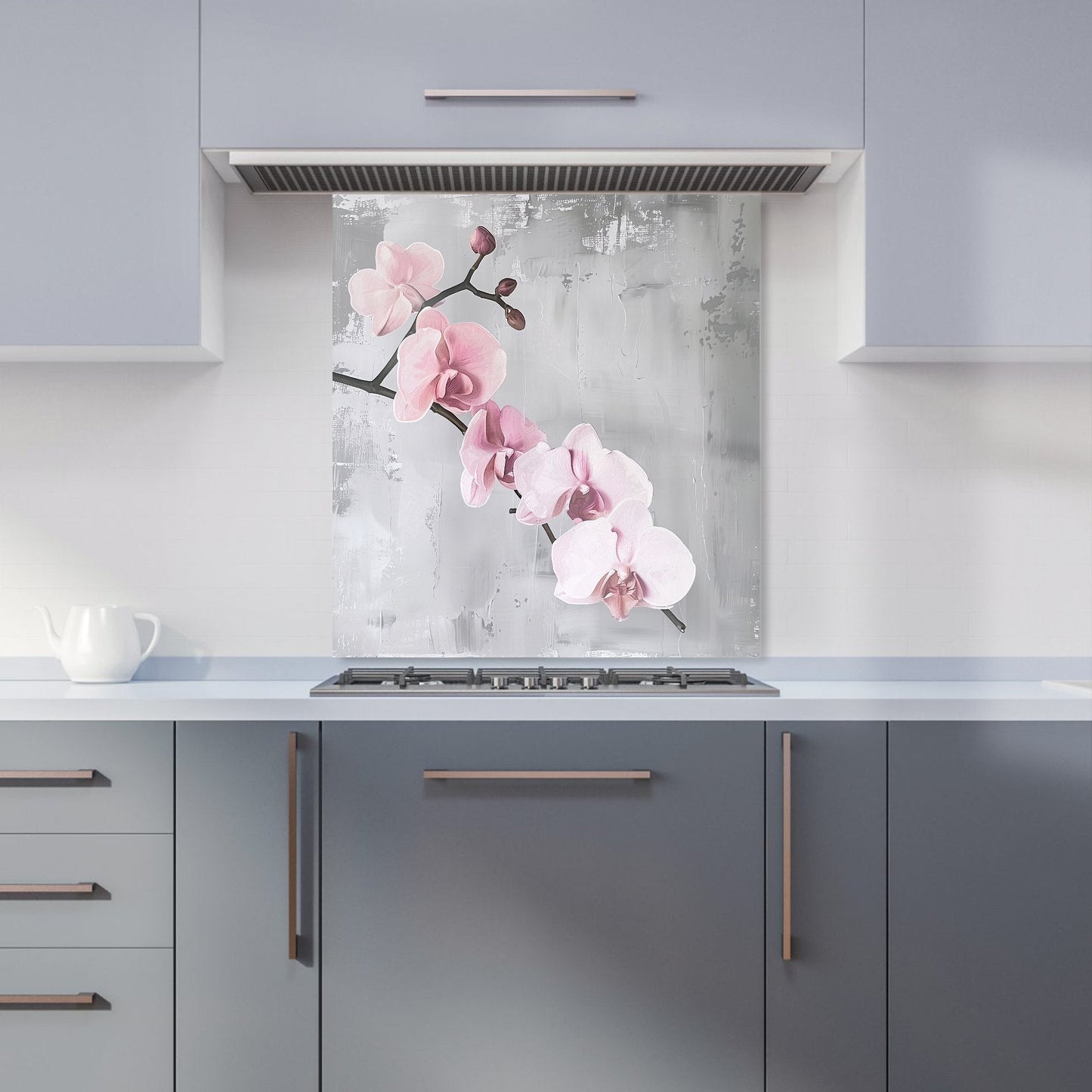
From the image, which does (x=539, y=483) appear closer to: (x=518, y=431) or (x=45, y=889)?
(x=518, y=431)

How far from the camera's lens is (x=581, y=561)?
2289 mm

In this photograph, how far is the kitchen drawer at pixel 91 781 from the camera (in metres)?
1.83

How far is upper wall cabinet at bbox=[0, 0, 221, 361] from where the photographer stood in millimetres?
1975

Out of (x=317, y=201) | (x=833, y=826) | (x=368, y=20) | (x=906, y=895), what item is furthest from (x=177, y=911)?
(x=368, y=20)

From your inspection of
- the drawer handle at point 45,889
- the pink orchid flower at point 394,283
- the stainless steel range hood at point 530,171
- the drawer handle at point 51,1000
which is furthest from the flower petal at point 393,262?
the drawer handle at point 51,1000

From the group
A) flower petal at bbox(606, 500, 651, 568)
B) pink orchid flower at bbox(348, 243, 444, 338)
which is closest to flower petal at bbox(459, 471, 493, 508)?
flower petal at bbox(606, 500, 651, 568)

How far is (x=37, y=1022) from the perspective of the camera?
182 cm

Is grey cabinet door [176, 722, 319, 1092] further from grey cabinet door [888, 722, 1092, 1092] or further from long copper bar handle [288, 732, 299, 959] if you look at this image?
grey cabinet door [888, 722, 1092, 1092]

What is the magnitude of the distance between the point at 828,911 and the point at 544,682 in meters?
0.71

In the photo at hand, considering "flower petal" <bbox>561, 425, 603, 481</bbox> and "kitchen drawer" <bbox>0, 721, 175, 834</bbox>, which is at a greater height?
"flower petal" <bbox>561, 425, 603, 481</bbox>

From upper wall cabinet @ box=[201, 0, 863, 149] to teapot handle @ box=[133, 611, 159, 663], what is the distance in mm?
1044

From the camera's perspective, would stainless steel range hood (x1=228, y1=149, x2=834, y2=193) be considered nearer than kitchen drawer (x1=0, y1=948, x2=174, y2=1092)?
No

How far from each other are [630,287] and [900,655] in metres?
1.09

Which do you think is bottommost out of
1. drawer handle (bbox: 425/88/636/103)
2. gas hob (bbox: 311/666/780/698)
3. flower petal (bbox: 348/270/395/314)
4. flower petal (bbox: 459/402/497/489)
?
gas hob (bbox: 311/666/780/698)
